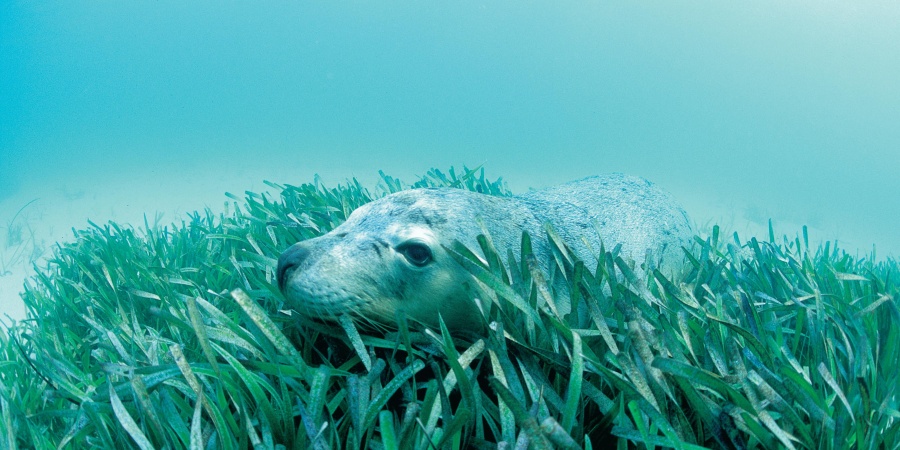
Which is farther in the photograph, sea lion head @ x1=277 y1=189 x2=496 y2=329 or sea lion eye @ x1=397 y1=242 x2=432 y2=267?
sea lion eye @ x1=397 y1=242 x2=432 y2=267

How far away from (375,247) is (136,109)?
111 ft

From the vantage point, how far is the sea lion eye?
179 centimetres

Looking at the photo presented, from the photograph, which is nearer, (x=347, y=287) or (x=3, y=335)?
(x=347, y=287)

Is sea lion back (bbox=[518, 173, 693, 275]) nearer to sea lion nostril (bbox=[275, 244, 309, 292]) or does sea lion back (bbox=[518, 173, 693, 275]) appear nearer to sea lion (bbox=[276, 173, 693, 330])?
sea lion (bbox=[276, 173, 693, 330])

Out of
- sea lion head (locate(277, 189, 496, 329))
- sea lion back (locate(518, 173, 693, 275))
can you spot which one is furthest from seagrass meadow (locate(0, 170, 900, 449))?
sea lion back (locate(518, 173, 693, 275))

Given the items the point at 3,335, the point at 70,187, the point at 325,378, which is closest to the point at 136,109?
the point at 70,187

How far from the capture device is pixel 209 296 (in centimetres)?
244

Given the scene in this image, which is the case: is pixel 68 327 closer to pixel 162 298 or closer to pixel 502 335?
pixel 162 298

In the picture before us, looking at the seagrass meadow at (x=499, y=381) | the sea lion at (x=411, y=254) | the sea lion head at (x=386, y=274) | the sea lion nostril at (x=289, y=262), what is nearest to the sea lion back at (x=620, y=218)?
the sea lion at (x=411, y=254)

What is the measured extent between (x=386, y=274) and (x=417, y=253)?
0.14 metres

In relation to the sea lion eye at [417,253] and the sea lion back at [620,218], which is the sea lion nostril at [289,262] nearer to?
the sea lion eye at [417,253]

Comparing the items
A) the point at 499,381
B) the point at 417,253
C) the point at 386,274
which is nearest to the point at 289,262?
the point at 386,274

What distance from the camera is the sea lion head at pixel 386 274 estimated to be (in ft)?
5.49

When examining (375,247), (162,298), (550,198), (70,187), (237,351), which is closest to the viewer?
(237,351)
